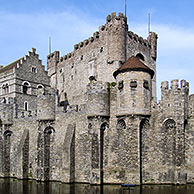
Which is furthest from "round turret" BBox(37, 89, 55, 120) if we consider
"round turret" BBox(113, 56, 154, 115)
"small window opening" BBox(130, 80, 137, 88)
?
"small window opening" BBox(130, 80, 137, 88)

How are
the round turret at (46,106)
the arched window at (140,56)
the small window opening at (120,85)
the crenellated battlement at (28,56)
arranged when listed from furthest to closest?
the crenellated battlement at (28,56)
the arched window at (140,56)
the round turret at (46,106)
the small window opening at (120,85)

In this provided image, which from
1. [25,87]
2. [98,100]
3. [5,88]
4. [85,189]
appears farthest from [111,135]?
[5,88]

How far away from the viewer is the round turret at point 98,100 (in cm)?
2352

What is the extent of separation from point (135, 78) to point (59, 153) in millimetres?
9881

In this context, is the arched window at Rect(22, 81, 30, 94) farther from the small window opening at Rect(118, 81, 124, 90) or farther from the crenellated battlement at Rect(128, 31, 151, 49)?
the small window opening at Rect(118, 81, 124, 90)

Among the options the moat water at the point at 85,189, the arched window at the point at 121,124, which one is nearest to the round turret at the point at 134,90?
the arched window at the point at 121,124

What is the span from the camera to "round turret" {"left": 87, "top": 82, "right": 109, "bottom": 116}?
23516mm

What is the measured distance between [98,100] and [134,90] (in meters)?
3.09

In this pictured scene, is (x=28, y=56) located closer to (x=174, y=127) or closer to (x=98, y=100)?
(x=98, y=100)

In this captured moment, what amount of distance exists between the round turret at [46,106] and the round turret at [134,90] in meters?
6.98

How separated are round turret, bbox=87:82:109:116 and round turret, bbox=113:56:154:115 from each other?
50.2 inches

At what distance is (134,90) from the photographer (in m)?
22.8

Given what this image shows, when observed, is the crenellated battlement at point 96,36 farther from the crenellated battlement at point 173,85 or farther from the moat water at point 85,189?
the moat water at point 85,189

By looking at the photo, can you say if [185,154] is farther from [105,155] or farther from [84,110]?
[84,110]
